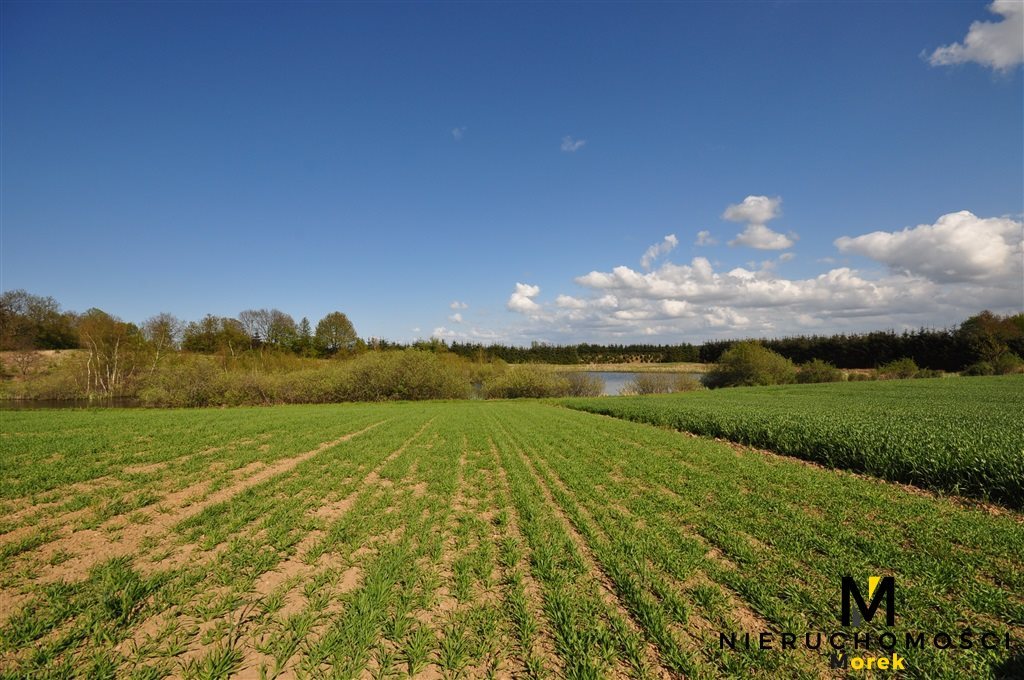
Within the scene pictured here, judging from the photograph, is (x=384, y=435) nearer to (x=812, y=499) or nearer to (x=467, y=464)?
(x=467, y=464)

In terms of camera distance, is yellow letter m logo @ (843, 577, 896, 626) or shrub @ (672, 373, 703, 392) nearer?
yellow letter m logo @ (843, 577, 896, 626)

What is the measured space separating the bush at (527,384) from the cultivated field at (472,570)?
51.0m

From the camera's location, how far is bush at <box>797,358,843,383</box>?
6200 centimetres

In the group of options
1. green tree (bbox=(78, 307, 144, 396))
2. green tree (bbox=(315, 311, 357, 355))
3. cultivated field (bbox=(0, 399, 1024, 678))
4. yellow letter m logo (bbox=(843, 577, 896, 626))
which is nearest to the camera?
cultivated field (bbox=(0, 399, 1024, 678))

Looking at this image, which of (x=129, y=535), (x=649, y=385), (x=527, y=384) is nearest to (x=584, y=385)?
(x=527, y=384)

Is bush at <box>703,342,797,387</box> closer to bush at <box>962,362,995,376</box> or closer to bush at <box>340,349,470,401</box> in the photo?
bush at <box>962,362,995,376</box>

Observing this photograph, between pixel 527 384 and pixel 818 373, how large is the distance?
4788 centimetres

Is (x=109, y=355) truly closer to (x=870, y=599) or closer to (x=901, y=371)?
(x=870, y=599)

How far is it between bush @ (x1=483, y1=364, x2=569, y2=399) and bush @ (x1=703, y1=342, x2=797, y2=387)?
29179mm

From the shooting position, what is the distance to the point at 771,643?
13.0 feet

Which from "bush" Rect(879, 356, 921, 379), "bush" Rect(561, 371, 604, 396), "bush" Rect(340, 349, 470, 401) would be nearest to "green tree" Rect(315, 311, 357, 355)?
"bush" Rect(340, 349, 470, 401)

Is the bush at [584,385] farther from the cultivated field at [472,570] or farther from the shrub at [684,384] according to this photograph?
the cultivated field at [472,570]

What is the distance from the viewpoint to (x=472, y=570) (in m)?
5.61

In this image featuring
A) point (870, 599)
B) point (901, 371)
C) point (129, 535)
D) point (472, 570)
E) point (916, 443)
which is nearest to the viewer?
point (870, 599)
